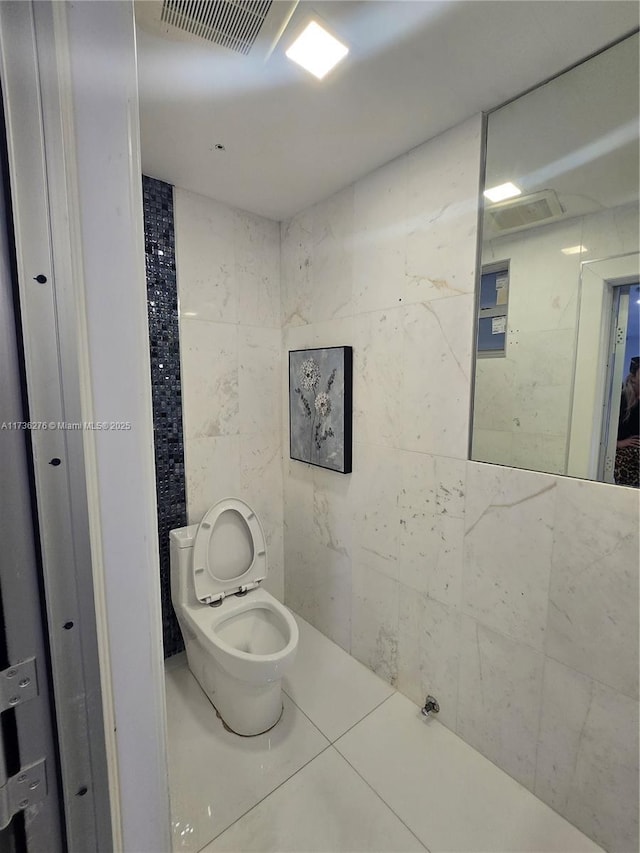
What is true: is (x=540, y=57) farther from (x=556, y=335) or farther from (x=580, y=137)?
(x=556, y=335)

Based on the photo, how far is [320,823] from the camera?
3.93 feet

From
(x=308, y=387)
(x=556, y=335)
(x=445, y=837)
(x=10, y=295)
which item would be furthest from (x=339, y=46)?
(x=445, y=837)

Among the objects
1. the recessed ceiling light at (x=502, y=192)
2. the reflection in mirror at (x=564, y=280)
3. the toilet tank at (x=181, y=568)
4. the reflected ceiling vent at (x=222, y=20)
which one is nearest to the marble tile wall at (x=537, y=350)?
the reflection in mirror at (x=564, y=280)

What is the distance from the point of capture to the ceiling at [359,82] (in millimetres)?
923

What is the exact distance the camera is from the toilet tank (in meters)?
1.71

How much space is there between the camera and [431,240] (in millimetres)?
1406

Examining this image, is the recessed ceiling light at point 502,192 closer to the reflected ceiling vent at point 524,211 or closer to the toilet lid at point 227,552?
the reflected ceiling vent at point 524,211

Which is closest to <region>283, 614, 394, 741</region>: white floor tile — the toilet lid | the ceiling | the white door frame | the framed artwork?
the toilet lid

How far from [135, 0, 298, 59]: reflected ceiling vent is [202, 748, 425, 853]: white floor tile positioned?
229cm

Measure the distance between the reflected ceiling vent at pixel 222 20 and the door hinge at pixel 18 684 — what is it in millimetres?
1307

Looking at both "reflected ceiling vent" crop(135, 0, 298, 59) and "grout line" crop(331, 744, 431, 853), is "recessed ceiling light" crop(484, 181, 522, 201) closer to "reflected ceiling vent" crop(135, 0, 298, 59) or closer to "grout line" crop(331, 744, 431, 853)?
"reflected ceiling vent" crop(135, 0, 298, 59)

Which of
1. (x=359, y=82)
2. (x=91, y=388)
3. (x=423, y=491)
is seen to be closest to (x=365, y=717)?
(x=423, y=491)

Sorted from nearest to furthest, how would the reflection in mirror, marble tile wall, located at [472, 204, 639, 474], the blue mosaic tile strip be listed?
1. the reflection in mirror
2. marble tile wall, located at [472, 204, 639, 474]
3. the blue mosaic tile strip

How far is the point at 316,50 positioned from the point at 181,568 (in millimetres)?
1934
